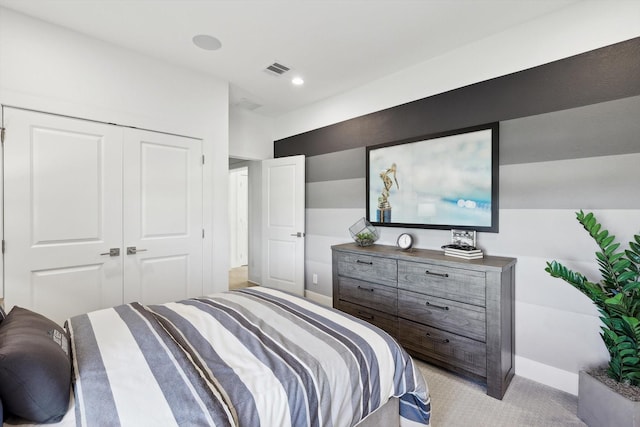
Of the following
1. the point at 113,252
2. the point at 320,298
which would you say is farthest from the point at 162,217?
the point at 320,298

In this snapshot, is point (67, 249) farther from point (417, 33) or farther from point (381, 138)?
point (417, 33)

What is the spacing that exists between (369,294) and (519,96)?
2.08 metres

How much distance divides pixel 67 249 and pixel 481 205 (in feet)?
11.4

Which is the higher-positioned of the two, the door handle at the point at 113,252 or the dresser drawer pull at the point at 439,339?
the door handle at the point at 113,252

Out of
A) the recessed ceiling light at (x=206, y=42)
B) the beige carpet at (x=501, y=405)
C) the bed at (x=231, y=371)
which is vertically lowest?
the beige carpet at (x=501, y=405)

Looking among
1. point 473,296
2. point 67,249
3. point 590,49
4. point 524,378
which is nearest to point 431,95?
point 590,49

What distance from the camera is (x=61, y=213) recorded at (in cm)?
243

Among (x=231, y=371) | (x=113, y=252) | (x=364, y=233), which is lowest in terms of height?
(x=231, y=371)

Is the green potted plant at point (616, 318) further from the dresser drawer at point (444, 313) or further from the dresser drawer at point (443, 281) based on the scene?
the dresser drawer at point (444, 313)

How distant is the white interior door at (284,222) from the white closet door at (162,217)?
1.29m

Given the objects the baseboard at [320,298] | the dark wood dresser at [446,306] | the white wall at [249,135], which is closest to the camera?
the dark wood dresser at [446,306]

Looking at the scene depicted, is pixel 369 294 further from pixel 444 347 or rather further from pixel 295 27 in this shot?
pixel 295 27

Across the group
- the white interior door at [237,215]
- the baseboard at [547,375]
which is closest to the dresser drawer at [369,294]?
the baseboard at [547,375]

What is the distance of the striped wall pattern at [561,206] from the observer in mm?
1928
